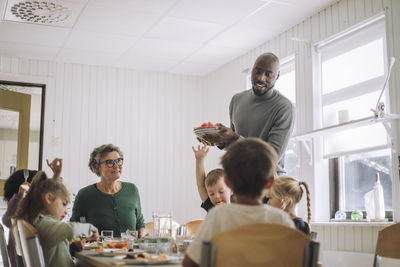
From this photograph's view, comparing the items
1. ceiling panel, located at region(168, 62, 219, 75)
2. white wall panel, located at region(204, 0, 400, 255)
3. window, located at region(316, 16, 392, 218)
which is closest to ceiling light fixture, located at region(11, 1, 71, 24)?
ceiling panel, located at region(168, 62, 219, 75)

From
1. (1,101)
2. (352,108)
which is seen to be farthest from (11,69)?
(352,108)

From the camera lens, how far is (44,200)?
7.25ft

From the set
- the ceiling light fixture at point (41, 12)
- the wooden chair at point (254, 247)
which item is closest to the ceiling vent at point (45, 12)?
the ceiling light fixture at point (41, 12)

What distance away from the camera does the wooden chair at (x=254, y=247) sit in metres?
1.29

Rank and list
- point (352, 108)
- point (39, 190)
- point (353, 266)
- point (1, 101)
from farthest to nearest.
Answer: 1. point (1, 101)
2. point (352, 108)
3. point (353, 266)
4. point (39, 190)

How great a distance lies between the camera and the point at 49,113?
231 inches

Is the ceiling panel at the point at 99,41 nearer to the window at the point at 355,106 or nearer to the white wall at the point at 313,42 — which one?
the white wall at the point at 313,42

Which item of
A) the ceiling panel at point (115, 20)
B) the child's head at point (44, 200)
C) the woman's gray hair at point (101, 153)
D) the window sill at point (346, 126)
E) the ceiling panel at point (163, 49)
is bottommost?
the child's head at point (44, 200)

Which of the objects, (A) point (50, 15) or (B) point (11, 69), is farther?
(B) point (11, 69)

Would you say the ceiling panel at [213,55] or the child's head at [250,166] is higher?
the ceiling panel at [213,55]

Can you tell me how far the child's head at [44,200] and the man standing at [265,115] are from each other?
91cm

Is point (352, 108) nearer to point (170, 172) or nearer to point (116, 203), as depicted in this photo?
point (116, 203)

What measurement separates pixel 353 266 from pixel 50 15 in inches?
129

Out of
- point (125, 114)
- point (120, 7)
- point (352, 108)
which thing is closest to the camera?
point (352, 108)
